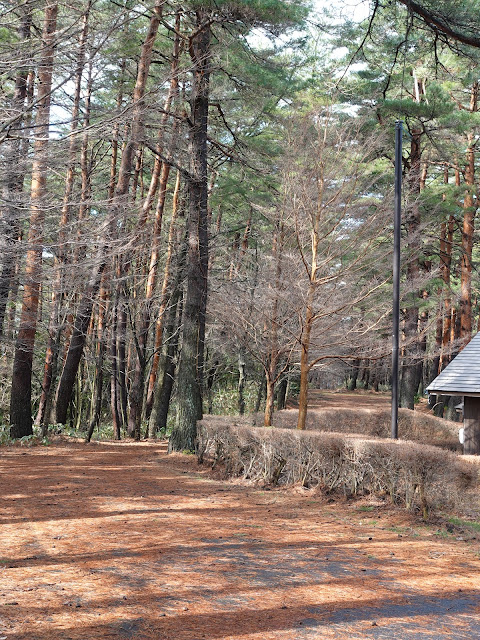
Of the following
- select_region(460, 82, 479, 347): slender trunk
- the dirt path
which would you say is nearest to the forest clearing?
the dirt path

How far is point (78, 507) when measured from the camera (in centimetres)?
780

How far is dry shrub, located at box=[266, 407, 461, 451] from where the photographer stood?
60.1ft

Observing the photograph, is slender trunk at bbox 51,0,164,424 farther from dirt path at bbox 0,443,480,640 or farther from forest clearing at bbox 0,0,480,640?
dirt path at bbox 0,443,480,640

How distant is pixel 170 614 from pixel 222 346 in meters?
15.6

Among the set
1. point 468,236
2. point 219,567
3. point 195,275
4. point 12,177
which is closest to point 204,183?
point 195,275

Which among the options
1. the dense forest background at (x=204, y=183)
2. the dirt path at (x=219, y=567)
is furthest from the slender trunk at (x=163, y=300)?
the dirt path at (x=219, y=567)

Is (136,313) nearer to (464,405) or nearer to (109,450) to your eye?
(109,450)

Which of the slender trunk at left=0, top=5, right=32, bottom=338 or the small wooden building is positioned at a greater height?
the slender trunk at left=0, top=5, right=32, bottom=338

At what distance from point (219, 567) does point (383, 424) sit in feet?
50.9

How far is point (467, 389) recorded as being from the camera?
1573 cm

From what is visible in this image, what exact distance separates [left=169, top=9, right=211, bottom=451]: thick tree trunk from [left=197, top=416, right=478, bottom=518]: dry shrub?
3.87 ft

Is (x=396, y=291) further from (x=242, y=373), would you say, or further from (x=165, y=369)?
(x=242, y=373)

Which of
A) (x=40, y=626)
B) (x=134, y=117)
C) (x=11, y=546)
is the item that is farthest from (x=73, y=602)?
(x=134, y=117)

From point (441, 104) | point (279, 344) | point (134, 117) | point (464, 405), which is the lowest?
point (464, 405)
